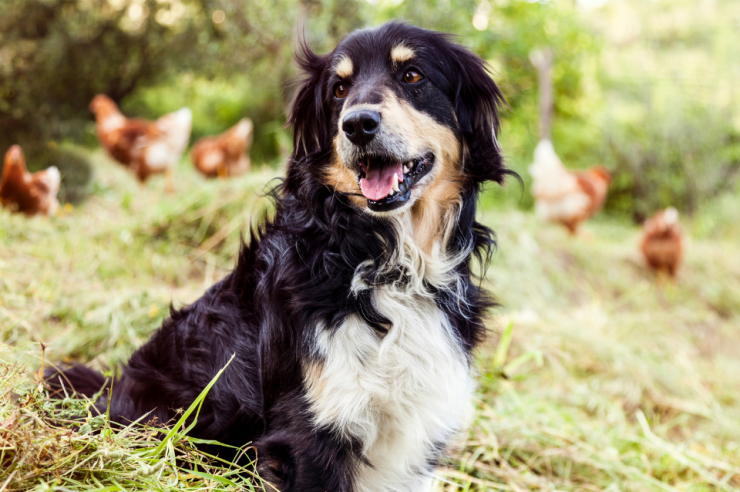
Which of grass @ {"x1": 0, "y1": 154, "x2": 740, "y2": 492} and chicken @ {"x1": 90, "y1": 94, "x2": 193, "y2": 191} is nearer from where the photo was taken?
grass @ {"x1": 0, "y1": 154, "x2": 740, "y2": 492}

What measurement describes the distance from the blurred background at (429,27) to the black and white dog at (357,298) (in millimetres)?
751

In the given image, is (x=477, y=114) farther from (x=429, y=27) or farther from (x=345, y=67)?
(x=429, y=27)

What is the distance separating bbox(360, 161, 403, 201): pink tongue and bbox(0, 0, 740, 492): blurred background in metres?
0.60

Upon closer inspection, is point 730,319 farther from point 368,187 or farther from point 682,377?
point 368,187

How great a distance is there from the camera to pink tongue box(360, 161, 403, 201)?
1.95m

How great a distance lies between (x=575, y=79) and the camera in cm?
1134

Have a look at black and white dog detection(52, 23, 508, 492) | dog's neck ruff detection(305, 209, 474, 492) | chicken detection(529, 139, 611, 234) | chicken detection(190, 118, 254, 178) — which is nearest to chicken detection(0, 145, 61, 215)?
black and white dog detection(52, 23, 508, 492)

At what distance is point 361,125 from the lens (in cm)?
186

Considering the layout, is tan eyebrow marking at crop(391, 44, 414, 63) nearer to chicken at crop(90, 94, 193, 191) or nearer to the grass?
the grass

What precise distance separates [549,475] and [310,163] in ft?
7.10

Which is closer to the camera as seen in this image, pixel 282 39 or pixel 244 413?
pixel 244 413

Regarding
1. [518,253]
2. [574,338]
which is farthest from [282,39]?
[574,338]

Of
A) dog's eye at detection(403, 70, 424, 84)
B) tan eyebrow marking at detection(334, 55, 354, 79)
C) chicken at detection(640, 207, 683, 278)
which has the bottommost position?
chicken at detection(640, 207, 683, 278)

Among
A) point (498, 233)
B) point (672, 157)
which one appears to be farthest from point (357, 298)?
point (672, 157)
